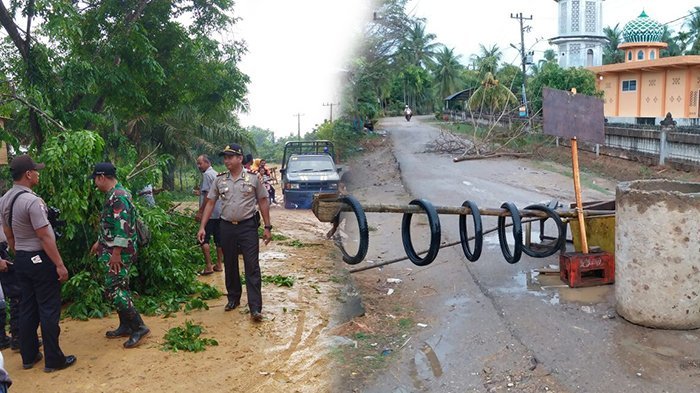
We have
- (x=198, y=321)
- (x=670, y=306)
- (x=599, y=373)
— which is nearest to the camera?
(x=599, y=373)

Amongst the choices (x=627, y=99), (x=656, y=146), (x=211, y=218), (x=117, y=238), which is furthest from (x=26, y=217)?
(x=627, y=99)

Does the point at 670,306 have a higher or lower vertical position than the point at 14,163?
lower

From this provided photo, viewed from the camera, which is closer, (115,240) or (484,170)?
(115,240)

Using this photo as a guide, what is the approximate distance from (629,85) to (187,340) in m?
30.8

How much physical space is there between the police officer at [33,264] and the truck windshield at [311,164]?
1089cm

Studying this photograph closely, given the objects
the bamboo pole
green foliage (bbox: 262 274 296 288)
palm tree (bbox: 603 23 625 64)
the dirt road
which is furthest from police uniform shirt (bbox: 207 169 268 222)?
palm tree (bbox: 603 23 625 64)

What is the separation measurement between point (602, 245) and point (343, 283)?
320 cm

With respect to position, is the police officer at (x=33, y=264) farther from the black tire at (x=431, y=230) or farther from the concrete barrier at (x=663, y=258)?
the concrete barrier at (x=663, y=258)

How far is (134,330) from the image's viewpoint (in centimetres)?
496

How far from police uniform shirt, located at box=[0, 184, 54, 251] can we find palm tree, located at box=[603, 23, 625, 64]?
1792 inches

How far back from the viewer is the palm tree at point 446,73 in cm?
5919

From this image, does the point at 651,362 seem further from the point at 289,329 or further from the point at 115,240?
the point at 115,240

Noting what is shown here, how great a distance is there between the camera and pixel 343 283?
729 centimetres

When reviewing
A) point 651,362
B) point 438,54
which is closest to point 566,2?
point 438,54
